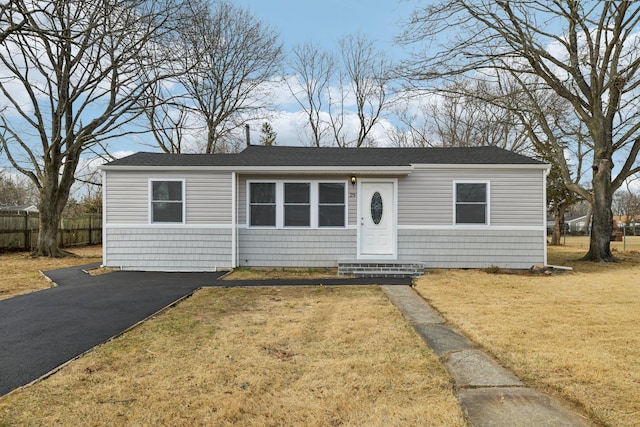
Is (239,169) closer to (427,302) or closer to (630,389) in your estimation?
(427,302)

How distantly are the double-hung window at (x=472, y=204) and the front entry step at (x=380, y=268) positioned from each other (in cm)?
184

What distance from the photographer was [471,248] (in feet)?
31.4

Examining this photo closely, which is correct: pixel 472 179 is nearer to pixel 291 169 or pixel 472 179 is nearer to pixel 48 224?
pixel 291 169

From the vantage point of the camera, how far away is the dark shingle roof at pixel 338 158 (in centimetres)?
955

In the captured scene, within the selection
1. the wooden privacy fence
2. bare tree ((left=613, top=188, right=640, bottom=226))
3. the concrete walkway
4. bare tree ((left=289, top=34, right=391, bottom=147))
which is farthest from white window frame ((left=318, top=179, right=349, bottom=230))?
bare tree ((left=613, top=188, right=640, bottom=226))

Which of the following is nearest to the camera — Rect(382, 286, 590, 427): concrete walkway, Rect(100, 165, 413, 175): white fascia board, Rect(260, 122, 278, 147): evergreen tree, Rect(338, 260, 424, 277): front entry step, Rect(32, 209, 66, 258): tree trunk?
Rect(382, 286, 590, 427): concrete walkway

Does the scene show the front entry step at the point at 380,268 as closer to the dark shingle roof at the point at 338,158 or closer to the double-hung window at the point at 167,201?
the dark shingle roof at the point at 338,158

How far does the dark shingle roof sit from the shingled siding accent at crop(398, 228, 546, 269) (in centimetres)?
186

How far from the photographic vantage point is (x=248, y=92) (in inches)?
866

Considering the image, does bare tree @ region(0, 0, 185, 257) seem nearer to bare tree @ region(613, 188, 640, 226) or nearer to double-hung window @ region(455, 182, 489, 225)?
double-hung window @ region(455, 182, 489, 225)

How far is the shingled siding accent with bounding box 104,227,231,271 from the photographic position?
9484mm

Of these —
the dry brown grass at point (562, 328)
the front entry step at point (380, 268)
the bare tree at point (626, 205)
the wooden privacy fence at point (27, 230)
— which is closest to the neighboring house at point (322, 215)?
the front entry step at point (380, 268)

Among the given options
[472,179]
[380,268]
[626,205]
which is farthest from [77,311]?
[626,205]

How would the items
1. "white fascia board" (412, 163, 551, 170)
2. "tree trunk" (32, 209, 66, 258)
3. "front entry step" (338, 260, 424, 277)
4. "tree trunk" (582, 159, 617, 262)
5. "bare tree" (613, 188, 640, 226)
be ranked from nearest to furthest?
"front entry step" (338, 260, 424, 277) → "white fascia board" (412, 163, 551, 170) → "tree trunk" (582, 159, 617, 262) → "tree trunk" (32, 209, 66, 258) → "bare tree" (613, 188, 640, 226)
